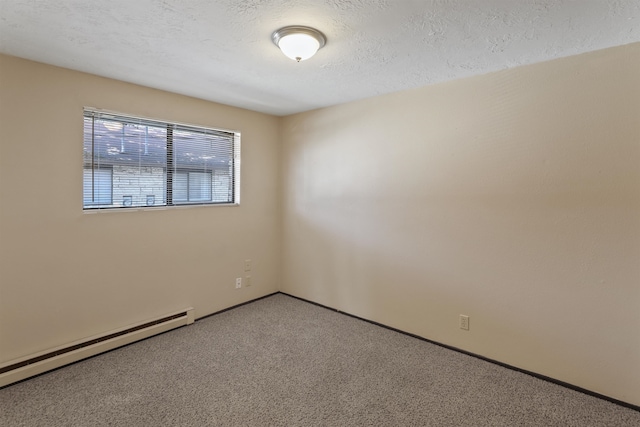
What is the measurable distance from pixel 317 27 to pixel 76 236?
2.40 metres

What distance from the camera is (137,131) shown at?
9.61 ft

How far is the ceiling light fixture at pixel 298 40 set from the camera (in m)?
1.85

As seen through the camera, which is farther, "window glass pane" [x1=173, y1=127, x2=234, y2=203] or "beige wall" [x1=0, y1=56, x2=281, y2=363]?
"window glass pane" [x1=173, y1=127, x2=234, y2=203]

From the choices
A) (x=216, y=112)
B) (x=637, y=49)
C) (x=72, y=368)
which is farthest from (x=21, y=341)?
(x=637, y=49)

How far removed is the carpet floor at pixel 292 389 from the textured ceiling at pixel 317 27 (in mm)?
2290

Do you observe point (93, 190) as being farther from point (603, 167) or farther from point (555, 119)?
point (603, 167)

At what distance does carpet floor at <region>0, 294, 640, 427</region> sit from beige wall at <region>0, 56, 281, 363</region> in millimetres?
387

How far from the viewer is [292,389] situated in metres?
2.22

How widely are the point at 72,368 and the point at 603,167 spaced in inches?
159

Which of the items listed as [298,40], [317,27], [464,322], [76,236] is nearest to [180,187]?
[76,236]

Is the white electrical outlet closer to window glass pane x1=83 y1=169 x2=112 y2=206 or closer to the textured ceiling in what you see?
the textured ceiling

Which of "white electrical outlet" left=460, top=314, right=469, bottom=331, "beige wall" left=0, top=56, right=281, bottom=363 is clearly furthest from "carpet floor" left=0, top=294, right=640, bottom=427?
"beige wall" left=0, top=56, right=281, bottom=363

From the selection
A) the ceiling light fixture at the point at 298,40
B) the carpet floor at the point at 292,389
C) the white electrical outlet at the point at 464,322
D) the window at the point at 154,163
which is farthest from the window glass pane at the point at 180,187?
the white electrical outlet at the point at 464,322

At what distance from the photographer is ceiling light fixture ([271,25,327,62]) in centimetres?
185
